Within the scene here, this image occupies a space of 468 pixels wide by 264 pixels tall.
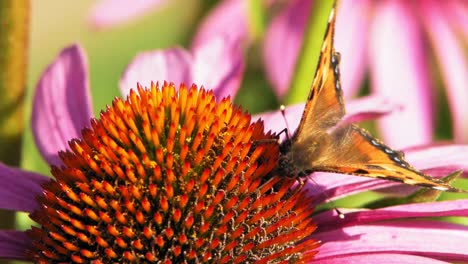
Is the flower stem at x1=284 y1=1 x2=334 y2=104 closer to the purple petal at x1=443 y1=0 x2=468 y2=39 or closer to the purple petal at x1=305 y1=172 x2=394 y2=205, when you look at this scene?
the purple petal at x1=305 y1=172 x2=394 y2=205

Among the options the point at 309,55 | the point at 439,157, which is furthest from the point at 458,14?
the point at 439,157

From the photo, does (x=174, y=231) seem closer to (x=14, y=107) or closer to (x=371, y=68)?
(x=14, y=107)

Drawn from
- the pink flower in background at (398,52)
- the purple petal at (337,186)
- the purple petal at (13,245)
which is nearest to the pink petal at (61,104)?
the purple petal at (13,245)

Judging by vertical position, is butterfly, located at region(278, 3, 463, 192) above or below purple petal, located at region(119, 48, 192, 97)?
below

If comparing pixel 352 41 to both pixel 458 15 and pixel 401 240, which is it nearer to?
pixel 458 15

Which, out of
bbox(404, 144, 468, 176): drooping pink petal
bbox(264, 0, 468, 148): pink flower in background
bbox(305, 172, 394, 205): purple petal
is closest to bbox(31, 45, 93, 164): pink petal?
bbox(305, 172, 394, 205): purple petal

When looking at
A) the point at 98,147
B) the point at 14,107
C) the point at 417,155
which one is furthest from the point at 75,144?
the point at 417,155
